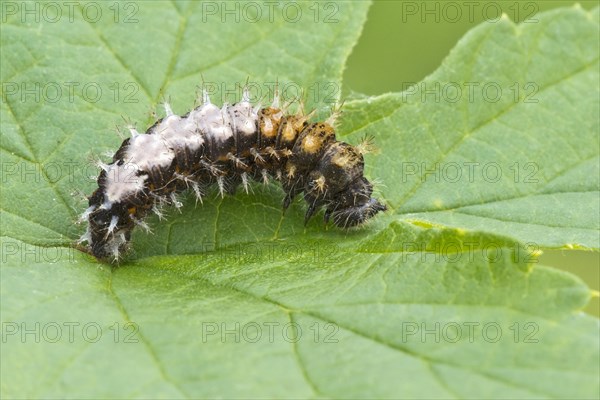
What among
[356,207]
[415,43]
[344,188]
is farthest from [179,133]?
[415,43]

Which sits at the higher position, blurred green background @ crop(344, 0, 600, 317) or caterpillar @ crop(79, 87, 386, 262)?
blurred green background @ crop(344, 0, 600, 317)

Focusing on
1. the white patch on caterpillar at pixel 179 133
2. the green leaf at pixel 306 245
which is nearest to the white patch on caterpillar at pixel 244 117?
the green leaf at pixel 306 245

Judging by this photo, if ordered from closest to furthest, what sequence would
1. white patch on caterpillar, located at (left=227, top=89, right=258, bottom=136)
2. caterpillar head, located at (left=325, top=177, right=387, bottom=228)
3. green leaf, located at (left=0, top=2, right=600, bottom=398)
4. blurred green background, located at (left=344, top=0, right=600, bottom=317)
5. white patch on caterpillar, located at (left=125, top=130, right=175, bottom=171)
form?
1. green leaf, located at (left=0, top=2, right=600, bottom=398)
2. caterpillar head, located at (left=325, top=177, right=387, bottom=228)
3. white patch on caterpillar, located at (left=125, top=130, right=175, bottom=171)
4. white patch on caterpillar, located at (left=227, top=89, right=258, bottom=136)
5. blurred green background, located at (left=344, top=0, right=600, bottom=317)

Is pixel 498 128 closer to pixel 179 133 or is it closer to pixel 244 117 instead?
pixel 244 117

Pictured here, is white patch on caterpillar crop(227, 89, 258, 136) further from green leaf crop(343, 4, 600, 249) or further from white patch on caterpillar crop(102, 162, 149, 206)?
white patch on caterpillar crop(102, 162, 149, 206)

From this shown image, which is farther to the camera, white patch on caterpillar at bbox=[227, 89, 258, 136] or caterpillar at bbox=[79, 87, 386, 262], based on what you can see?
white patch on caterpillar at bbox=[227, 89, 258, 136]

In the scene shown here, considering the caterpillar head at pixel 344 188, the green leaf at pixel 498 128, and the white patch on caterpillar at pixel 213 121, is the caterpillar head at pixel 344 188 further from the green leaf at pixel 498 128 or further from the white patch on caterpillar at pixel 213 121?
the white patch on caterpillar at pixel 213 121

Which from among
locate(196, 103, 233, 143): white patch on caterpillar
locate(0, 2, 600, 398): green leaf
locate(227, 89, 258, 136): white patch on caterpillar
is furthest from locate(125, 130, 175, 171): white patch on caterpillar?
locate(227, 89, 258, 136): white patch on caterpillar

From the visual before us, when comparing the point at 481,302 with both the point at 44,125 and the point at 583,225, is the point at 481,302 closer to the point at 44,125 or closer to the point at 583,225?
the point at 583,225
